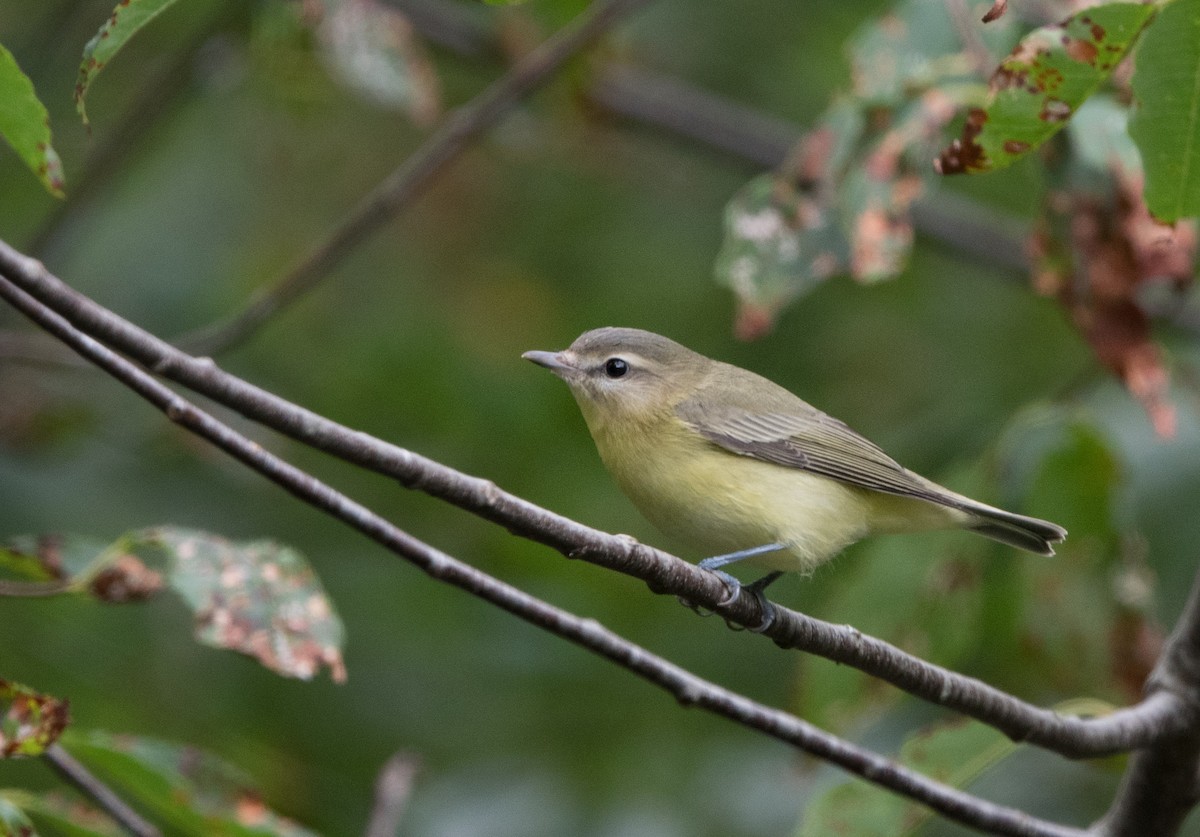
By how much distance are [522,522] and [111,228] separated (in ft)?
16.2

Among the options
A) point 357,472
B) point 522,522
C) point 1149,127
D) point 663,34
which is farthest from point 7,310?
point 1149,127

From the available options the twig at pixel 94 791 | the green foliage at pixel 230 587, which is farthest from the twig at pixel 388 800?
the green foliage at pixel 230 587

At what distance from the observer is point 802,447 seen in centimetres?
398

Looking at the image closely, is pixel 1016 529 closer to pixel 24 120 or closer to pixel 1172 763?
pixel 1172 763

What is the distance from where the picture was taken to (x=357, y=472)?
6066mm

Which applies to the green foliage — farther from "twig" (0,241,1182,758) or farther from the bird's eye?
the bird's eye

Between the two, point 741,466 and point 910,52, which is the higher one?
point 910,52

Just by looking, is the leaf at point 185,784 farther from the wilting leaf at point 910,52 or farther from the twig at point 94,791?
the wilting leaf at point 910,52

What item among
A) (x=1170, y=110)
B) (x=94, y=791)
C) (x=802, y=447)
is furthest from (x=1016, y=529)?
(x=94, y=791)

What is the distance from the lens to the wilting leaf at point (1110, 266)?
3658 millimetres

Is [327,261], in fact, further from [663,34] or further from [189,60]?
[663,34]

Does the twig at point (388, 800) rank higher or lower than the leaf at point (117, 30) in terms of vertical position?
lower

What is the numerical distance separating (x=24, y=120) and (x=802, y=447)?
7.95 ft

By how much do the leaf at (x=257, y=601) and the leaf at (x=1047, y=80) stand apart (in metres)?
1.52
